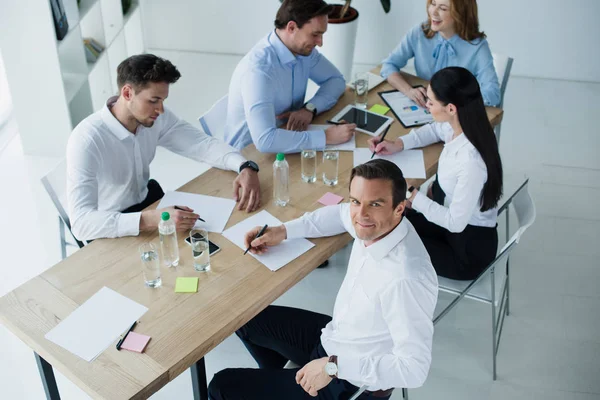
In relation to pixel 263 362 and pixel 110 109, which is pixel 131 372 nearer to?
pixel 263 362

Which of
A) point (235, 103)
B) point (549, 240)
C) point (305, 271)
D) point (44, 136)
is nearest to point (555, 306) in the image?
point (549, 240)

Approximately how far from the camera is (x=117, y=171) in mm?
2799

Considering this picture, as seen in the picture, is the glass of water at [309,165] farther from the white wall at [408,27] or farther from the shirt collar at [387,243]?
the white wall at [408,27]

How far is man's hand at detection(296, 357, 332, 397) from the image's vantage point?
6.86ft

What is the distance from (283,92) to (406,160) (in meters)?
0.74

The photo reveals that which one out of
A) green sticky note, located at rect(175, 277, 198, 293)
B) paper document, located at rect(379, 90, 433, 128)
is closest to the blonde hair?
paper document, located at rect(379, 90, 433, 128)

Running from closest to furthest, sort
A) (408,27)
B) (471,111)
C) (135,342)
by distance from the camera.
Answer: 1. (135,342)
2. (471,111)
3. (408,27)

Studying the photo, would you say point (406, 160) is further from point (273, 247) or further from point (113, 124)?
point (113, 124)

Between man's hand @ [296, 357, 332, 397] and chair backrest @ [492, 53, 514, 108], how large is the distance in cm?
223

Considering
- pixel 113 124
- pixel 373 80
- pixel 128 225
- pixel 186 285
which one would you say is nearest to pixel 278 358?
pixel 186 285

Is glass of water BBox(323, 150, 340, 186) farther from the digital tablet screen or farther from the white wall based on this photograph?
the white wall

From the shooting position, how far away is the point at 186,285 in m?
2.27

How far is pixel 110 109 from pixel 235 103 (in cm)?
72

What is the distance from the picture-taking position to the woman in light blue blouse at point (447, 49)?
11.3ft
